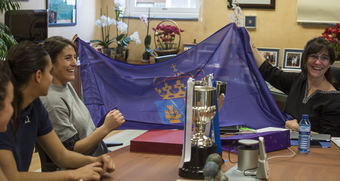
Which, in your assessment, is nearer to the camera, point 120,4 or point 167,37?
point 167,37

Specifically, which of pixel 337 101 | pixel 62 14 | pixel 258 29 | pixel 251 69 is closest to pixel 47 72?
pixel 251 69

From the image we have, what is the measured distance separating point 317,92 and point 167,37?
2.95 meters

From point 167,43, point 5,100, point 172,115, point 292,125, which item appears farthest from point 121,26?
point 5,100

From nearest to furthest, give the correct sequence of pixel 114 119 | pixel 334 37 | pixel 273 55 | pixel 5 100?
pixel 5 100 < pixel 114 119 < pixel 334 37 < pixel 273 55

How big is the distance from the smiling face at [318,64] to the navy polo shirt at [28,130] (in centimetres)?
171

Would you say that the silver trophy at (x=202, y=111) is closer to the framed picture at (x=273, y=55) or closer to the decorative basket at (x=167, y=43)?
the framed picture at (x=273, y=55)

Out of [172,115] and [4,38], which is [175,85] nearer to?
[172,115]

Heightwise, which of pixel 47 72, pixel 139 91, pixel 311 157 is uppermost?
pixel 47 72

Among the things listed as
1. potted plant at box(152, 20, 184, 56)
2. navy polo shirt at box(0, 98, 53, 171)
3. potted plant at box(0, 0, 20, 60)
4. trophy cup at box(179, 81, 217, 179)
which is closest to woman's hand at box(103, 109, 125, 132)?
navy polo shirt at box(0, 98, 53, 171)

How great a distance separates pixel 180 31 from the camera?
229 inches

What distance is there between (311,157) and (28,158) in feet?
4.13

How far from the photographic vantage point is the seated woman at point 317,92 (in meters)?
3.00

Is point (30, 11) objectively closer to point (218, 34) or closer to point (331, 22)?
point (218, 34)

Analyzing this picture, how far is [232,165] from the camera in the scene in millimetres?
2121
